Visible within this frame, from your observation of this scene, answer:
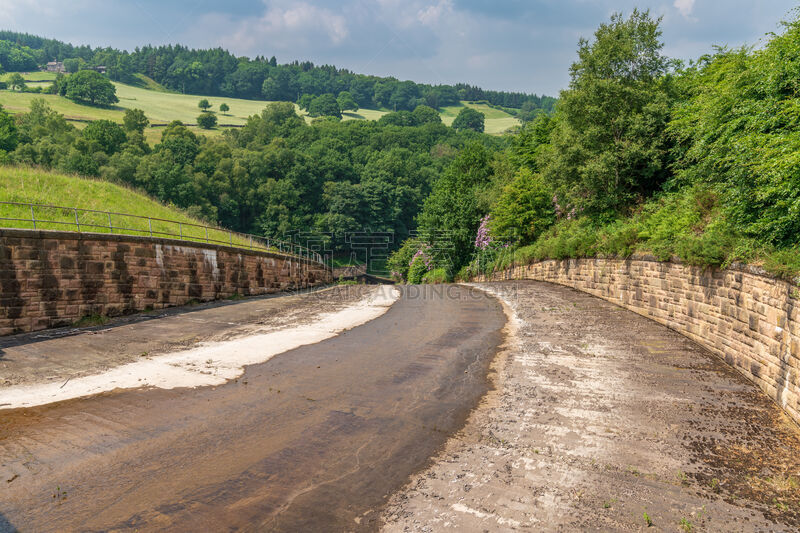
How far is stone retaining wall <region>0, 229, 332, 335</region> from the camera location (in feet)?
45.1

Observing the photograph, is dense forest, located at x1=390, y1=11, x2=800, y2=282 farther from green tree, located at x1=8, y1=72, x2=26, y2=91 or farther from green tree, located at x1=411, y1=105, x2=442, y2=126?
green tree, located at x1=411, y1=105, x2=442, y2=126

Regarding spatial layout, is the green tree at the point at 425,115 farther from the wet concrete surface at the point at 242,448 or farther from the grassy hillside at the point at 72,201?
the wet concrete surface at the point at 242,448

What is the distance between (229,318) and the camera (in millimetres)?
16688

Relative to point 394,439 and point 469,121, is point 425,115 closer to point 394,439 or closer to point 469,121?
point 469,121

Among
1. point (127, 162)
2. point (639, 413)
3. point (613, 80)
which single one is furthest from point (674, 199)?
point (127, 162)

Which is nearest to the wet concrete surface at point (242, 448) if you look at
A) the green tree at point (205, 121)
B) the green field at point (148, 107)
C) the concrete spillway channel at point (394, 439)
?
the concrete spillway channel at point (394, 439)

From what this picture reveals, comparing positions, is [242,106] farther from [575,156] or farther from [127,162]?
[575,156]

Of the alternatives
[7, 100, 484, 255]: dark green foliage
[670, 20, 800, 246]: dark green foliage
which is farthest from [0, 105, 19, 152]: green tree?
[670, 20, 800, 246]: dark green foliage

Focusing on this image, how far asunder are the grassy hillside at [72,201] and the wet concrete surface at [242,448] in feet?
33.7

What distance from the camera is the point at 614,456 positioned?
6477mm

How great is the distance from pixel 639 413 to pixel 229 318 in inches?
533

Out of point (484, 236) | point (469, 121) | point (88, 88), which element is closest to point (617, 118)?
point (484, 236)

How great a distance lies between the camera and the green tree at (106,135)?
76812mm

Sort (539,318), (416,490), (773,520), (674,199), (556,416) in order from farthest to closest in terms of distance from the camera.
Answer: (674,199) < (539,318) < (556,416) < (416,490) < (773,520)
